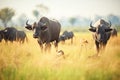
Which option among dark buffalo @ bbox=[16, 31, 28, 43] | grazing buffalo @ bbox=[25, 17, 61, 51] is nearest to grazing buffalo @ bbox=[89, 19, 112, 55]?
grazing buffalo @ bbox=[25, 17, 61, 51]

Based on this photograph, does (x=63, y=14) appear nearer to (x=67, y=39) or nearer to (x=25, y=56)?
(x=67, y=39)

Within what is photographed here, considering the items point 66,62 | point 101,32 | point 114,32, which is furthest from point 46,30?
point 114,32

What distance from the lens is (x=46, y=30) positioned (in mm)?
4277

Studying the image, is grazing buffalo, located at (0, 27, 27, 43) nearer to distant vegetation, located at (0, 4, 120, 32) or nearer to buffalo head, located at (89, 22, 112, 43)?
distant vegetation, located at (0, 4, 120, 32)

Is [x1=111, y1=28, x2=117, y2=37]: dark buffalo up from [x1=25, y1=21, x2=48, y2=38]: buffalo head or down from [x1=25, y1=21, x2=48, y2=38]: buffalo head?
down

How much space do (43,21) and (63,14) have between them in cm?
26

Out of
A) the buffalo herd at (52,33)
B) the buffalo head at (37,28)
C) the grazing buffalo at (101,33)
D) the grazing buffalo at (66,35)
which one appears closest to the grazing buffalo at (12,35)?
the buffalo herd at (52,33)

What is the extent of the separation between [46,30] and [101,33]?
67cm

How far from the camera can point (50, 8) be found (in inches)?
170

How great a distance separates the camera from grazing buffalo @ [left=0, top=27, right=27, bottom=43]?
14.3ft

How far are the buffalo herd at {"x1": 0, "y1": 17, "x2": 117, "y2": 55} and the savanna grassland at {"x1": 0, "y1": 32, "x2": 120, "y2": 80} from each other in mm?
61

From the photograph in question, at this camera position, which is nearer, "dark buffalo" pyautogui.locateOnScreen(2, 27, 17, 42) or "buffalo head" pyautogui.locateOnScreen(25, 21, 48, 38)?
"buffalo head" pyautogui.locateOnScreen(25, 21, 48, 38)

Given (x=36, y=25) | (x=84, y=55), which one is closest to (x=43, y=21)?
(x=36, y=25)

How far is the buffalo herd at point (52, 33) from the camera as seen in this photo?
13.6ft
